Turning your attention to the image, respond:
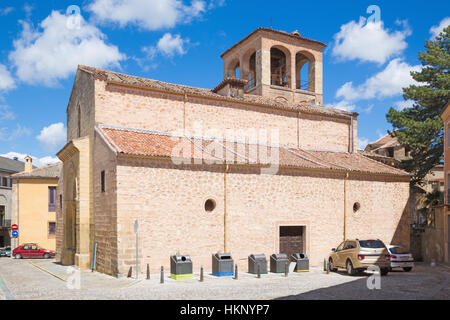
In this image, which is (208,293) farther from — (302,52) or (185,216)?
(302,52)

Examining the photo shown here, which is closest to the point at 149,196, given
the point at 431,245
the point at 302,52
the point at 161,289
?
the point at 161,289

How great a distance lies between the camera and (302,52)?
34.4 m

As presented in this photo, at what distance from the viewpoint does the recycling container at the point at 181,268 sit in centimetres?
1521

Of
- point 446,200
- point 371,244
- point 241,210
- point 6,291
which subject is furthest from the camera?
point 446,200

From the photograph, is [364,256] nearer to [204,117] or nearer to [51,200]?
Answer: [204,117]

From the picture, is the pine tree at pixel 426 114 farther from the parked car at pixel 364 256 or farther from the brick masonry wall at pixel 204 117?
the parked car at pixel 364 256

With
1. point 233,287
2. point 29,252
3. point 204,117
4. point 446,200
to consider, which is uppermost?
point 204,117

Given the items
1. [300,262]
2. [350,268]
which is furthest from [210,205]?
[350,268]

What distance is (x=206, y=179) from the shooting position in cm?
1823

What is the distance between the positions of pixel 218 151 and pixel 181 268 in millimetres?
6552

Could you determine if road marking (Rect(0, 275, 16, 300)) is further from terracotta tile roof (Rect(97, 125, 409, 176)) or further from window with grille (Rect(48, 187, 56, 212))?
window with grille (Rect(48, 187, 56, 212))

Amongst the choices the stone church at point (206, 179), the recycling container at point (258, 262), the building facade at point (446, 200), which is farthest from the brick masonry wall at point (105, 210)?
the building facade at point (446, 200)

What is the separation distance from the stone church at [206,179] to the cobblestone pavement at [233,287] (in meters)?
2.17

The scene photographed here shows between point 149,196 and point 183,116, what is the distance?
6342mm
